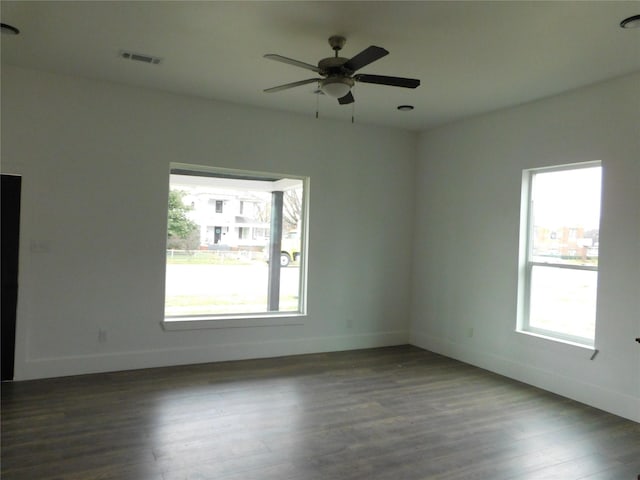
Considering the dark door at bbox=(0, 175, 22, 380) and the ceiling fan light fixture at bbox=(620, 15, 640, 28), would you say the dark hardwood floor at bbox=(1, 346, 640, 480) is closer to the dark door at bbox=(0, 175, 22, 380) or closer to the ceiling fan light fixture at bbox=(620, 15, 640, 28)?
the dark door at bbox=(0, 175, 22, 380)

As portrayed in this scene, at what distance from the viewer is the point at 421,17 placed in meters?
2.96

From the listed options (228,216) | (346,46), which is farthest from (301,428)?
(346,46)

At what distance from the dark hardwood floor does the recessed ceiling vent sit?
116 inches

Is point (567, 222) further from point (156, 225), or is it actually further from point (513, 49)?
point (156, 225)

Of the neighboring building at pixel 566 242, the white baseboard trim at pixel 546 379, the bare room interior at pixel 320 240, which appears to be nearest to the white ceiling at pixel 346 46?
the bare room interior at pixel 320 240

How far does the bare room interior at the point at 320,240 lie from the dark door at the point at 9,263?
0.02 m

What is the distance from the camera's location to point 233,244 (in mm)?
5398

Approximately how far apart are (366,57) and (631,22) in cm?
176

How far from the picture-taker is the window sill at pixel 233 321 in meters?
4.87

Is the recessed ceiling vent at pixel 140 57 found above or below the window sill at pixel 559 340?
above

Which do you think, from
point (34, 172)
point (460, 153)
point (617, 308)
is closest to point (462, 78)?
point (460, 153)

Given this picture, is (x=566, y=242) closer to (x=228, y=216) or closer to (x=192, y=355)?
(x=228, y=216)

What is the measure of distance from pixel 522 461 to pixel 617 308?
1798mm

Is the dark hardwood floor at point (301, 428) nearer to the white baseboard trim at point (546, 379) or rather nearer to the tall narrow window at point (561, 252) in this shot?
the white baseboard trim at point (546, 379)
